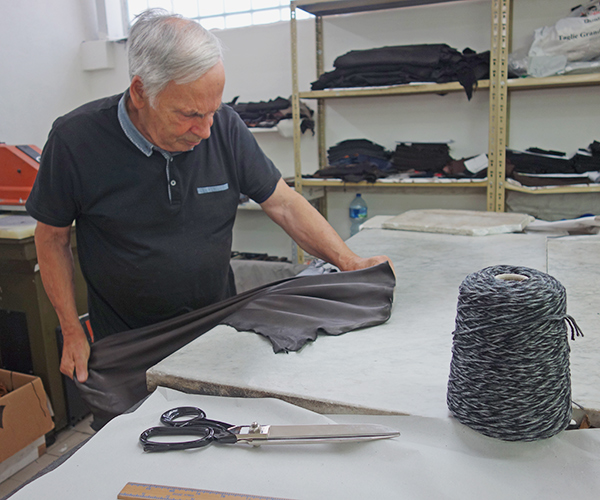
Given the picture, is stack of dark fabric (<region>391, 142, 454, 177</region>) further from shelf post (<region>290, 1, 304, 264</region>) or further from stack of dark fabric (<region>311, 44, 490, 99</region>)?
shelf post (<region>290, 1, 304, 264</region>)

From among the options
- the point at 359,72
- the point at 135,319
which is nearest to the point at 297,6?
the point at 359,72

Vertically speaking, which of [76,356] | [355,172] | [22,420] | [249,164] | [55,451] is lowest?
[55,451]

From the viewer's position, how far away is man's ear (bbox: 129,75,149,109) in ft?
3.82

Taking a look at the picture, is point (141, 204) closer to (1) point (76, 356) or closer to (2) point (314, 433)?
(1) point (76, 356)

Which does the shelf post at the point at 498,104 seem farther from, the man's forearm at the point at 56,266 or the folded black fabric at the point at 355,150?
the man's forearm at the point at 56,266

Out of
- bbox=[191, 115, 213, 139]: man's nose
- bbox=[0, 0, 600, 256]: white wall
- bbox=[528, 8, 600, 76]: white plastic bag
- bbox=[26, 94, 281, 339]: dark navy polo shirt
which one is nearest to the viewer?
bbox=[191, 115, 213, 139]: man's nose

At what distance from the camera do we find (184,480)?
637 mm

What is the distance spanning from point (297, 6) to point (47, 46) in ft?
6.13

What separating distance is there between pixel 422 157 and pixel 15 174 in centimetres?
213

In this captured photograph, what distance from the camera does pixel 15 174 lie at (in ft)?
7.55

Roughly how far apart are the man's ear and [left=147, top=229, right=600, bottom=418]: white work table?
572mm

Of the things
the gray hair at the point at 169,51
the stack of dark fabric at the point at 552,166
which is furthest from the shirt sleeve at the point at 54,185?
the stack of dark fabric at the point at 552,166

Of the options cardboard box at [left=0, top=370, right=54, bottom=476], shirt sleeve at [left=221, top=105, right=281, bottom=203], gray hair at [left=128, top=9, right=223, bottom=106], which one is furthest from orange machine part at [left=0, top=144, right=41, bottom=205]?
gray hair at [left=128, top=9, right=223, bottom=106]

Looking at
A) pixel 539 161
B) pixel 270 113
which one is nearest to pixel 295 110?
pixel 270 113
